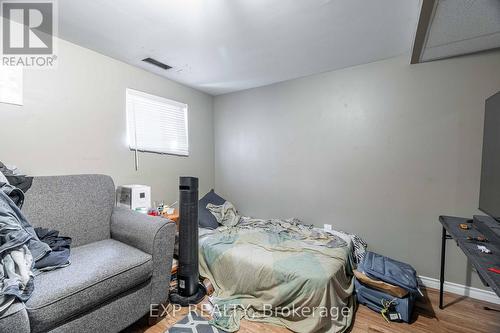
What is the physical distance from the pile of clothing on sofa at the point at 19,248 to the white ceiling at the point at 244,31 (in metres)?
1.34

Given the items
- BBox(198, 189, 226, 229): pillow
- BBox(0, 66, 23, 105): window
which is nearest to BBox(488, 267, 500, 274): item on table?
BBox(198, 189, 226, 229): pillow

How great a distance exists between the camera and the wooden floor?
1613 mm

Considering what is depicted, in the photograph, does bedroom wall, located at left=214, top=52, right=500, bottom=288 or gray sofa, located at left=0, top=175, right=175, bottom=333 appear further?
bedroom wall, located at left=214, top=52, right=500, bottom=288

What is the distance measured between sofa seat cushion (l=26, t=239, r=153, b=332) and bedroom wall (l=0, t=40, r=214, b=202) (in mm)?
881

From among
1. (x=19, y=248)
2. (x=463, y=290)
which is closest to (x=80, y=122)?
(x=19, y=248)

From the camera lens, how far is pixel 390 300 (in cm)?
173

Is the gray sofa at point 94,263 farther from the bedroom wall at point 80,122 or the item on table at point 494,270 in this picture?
the item on table at point 494,270

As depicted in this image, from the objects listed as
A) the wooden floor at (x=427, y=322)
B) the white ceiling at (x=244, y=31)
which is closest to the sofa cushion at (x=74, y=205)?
the wooden floor at (x=427, y=322)

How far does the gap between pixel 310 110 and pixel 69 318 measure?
2850 mm

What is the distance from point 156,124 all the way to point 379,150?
2.65 meters

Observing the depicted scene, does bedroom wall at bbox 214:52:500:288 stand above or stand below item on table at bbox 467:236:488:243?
above

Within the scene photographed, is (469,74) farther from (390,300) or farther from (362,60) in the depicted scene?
(390,300)

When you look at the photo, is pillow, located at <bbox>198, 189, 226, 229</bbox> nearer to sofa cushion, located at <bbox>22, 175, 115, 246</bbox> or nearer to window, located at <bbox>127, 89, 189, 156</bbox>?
window, located at <bbox>127, 89, 189, 156</bbox>

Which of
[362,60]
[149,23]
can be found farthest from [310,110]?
[149,23]
